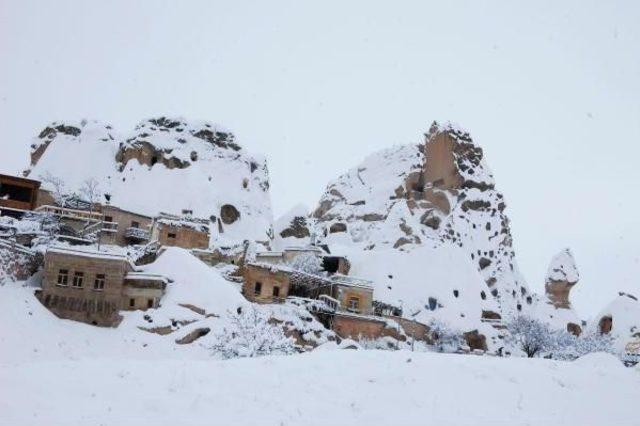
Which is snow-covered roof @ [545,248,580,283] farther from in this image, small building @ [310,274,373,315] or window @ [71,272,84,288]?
window @ [71,272,84,288]

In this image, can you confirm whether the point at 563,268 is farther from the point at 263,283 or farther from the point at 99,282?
the point at 99,282

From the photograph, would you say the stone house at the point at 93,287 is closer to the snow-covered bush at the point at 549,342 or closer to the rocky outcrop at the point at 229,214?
the snow-covered bush at the point at 549,342

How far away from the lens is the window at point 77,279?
135 ft

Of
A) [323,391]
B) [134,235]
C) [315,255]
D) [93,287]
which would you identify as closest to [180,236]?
[134,235]

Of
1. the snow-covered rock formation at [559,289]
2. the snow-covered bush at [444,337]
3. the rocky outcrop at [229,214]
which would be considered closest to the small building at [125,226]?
the rocky outcrop at [229,214]

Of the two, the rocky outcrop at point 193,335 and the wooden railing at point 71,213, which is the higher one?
the wooden railing at point 71,213

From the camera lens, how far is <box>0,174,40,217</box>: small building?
60.2 meters

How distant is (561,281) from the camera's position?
331 ft

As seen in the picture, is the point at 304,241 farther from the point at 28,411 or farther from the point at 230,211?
the point at 28,411

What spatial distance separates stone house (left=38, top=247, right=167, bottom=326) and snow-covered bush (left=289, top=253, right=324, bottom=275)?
22694mm

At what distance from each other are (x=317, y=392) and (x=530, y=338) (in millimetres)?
53485

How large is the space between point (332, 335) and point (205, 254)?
683 inches

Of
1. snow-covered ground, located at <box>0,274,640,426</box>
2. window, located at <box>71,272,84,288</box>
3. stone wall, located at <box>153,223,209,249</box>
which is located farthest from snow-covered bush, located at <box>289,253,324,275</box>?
snow-covered ground, located at <box>0,274,640,426</box>

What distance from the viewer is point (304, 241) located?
92562 mm
